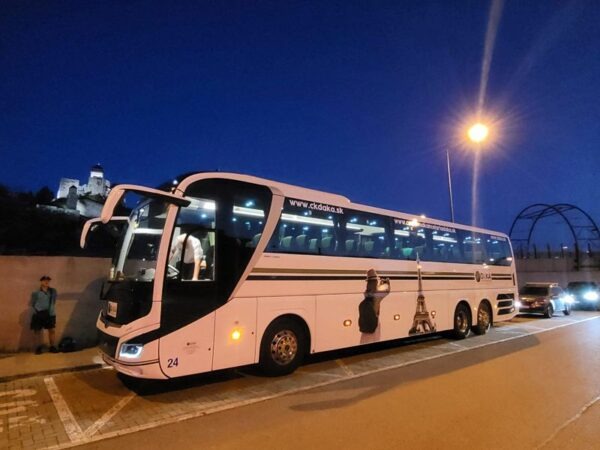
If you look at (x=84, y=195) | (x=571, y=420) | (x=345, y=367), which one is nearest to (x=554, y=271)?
(x=345, y=367)

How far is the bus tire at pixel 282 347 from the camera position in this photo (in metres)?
7.35

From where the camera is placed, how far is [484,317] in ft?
45.4

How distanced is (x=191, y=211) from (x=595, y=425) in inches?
259

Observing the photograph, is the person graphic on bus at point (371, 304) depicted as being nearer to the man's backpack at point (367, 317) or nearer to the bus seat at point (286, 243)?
the man's backpack at point (367, 317)

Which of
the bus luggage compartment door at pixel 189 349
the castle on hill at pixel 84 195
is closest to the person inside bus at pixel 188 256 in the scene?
the bus luggage compartment door at pixel 189 349

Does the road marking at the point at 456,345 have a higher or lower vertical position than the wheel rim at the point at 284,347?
lower

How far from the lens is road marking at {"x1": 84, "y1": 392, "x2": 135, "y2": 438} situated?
5.01 metres

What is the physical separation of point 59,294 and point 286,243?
21.2ft

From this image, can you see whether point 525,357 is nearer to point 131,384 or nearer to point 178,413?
point 178,413

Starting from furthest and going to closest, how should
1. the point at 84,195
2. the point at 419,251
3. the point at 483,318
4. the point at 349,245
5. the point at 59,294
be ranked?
the point at 84,195 → the point at 483,318 → the point at 419,251 → the point at 59,294 → the point at 349,245

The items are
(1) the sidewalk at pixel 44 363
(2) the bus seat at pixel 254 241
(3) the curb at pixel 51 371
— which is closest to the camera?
(2) the bus seat at pixel 254 241

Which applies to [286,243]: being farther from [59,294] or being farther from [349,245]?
[59,294]

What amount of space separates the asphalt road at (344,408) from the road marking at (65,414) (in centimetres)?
2

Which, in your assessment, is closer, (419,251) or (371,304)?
(371,304)
